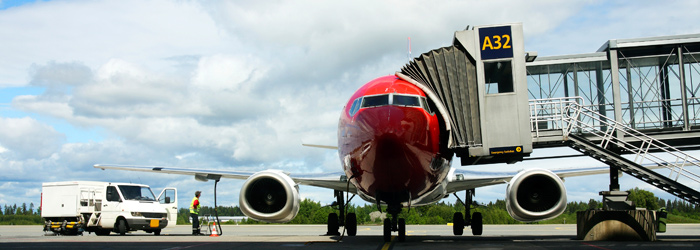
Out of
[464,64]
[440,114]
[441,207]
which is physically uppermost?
Answer: [464,64]

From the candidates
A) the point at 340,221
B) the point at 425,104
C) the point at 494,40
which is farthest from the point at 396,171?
the point at 340,221

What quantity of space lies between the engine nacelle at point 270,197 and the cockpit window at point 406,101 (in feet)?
15.0

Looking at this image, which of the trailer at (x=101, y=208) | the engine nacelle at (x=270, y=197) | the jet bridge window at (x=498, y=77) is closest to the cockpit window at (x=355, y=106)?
the jet bridge window at (x=498, y=77)

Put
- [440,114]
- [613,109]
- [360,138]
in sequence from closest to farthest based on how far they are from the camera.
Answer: [360,138] → [440,114] → [613,109]

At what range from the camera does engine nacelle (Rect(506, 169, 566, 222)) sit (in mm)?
13266

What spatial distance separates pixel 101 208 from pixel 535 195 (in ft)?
44.5

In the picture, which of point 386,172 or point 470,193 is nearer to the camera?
point 386,172

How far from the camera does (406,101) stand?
10406 millimetres

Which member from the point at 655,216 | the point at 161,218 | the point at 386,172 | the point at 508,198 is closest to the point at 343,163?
the point at 386,172

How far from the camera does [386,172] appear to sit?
34.2 ft

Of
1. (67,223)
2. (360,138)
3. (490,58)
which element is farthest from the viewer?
A: (67,223)

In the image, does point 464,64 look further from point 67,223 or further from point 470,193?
point 67,223

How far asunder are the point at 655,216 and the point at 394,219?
19.7 feet

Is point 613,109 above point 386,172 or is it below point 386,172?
above
